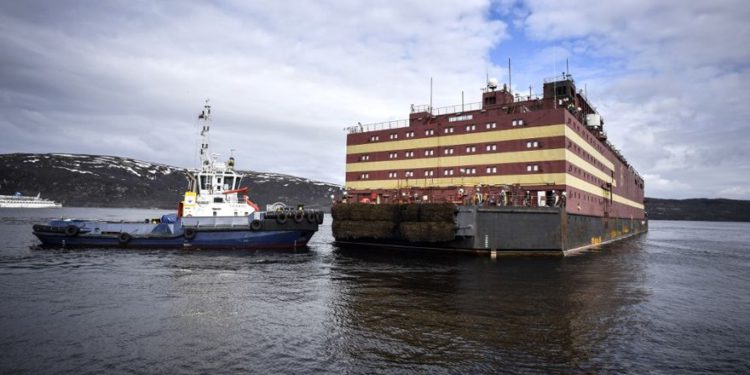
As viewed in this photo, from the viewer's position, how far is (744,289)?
20.3 m

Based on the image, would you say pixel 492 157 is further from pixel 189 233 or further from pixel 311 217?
pixel 189 233

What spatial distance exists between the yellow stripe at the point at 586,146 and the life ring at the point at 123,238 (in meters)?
33.6

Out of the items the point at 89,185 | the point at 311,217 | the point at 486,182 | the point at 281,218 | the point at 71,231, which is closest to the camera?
the point at 71,231

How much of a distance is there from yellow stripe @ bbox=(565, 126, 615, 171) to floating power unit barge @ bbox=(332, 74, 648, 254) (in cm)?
9

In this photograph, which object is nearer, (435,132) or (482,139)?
(482,139)

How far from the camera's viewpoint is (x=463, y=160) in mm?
35625

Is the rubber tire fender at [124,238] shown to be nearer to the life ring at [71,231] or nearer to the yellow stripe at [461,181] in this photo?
the life ring at [71,231]

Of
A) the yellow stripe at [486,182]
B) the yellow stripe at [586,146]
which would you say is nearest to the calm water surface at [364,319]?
the yellow stripe at [486,182]

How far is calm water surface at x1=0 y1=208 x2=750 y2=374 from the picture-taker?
9.54 meters

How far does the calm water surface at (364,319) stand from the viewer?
31.3 feet

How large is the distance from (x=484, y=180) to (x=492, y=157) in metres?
1.96

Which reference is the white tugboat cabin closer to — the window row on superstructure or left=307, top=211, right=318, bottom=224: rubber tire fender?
left=307, top=211, right=318, bottom=224: rubber tire fender

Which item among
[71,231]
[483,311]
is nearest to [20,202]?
[71,231]

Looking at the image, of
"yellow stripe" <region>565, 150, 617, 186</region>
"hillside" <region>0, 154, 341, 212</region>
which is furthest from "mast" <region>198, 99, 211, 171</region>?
"hillside" <region>0, 154, 341, 212</region>
